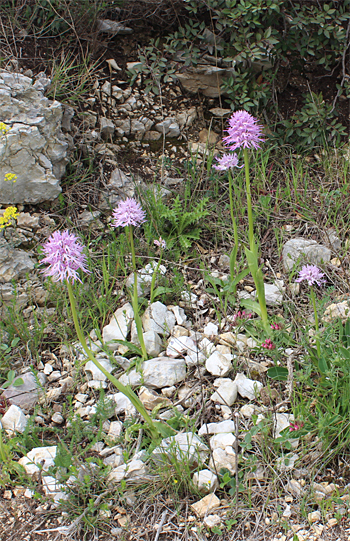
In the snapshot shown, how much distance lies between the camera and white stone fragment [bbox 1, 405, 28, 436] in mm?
2002

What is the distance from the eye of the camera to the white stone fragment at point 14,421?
2.00m

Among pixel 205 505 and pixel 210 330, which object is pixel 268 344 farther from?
pixel 205 505

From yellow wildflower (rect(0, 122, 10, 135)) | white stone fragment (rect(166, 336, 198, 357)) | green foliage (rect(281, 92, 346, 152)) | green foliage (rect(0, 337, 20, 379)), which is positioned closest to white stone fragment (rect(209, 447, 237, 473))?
Answer: white stone fragment (rect(166, 336, 198, 357))

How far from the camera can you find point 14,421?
79.4 inches

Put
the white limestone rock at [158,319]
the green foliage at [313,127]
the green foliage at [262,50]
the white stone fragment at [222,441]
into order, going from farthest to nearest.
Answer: the green foliage at [313,127] < the green foliage at [262,50] < the white limestone rock at [158,319] < the white stone fragment at [222,441]

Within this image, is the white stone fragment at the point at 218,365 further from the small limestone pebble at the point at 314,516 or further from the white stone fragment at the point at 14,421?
the white stone fragment at the point at 14,421

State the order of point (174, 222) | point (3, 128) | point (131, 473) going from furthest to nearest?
point (174, 222) < point (3, 128) < point (131, 473)

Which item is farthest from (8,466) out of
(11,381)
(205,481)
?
(205,481)

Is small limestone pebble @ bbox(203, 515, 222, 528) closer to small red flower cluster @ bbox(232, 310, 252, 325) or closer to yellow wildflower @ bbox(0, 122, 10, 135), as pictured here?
small red flower cluster @ bbox(232, 310, 252, 325)

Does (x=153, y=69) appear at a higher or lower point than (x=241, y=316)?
higher

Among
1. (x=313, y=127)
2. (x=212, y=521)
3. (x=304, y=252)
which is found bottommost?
(x=212, y=521)

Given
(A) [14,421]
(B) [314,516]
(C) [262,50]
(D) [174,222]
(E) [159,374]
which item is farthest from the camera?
(C) [262,50]

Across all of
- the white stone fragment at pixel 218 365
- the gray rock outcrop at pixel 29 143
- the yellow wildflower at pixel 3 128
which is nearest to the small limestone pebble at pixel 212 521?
the white stone fragment at pixel 218 365

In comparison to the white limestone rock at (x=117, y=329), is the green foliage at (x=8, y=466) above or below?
below
